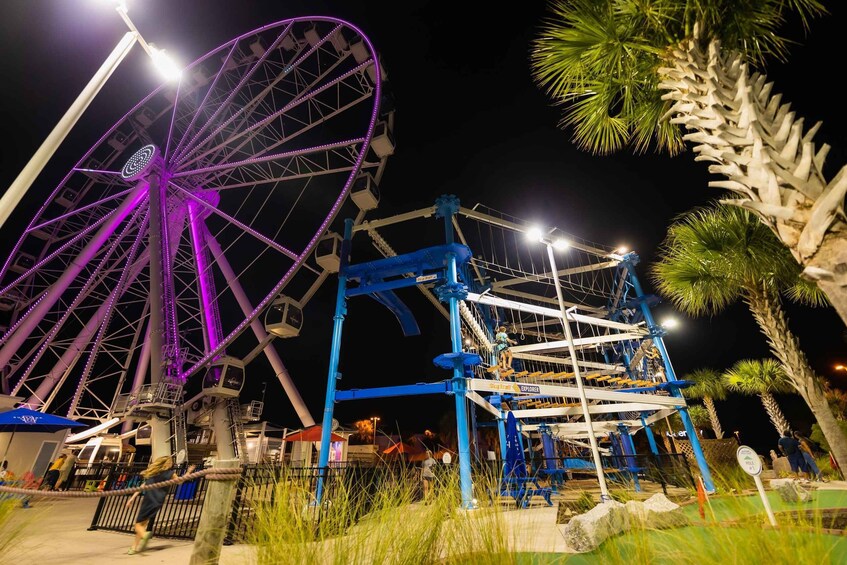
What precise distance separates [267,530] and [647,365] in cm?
2153

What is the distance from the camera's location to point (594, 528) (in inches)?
188

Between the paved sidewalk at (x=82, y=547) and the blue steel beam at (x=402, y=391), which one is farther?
the blue steel beam at (x=402, y=391)

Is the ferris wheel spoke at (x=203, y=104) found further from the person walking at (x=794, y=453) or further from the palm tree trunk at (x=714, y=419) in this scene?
the palm tree trunk at (x=714, y=419)

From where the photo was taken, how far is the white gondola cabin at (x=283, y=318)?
59.2ft

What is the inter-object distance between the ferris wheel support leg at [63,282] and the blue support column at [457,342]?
18.6 meters

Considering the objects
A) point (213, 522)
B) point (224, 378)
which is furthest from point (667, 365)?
point (224, 378)

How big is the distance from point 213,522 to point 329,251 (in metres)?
13.0

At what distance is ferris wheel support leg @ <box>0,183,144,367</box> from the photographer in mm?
17641

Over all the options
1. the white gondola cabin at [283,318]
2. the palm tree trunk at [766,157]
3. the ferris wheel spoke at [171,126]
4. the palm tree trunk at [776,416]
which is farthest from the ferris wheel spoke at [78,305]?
the palm tree trunk at [776,416]

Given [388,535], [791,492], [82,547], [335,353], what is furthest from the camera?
[335,353]

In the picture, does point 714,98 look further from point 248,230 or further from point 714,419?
point 714,419

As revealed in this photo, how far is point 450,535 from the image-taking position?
3.16 m

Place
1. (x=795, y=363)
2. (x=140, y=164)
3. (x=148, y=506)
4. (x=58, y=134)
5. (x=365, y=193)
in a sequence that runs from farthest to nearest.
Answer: (x=140, y=164) < (x=365, y=193) < (x=795, y=363) < (x=148, y=506) < (x=58, y=134)

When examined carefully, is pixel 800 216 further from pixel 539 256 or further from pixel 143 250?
pixel 143 250
